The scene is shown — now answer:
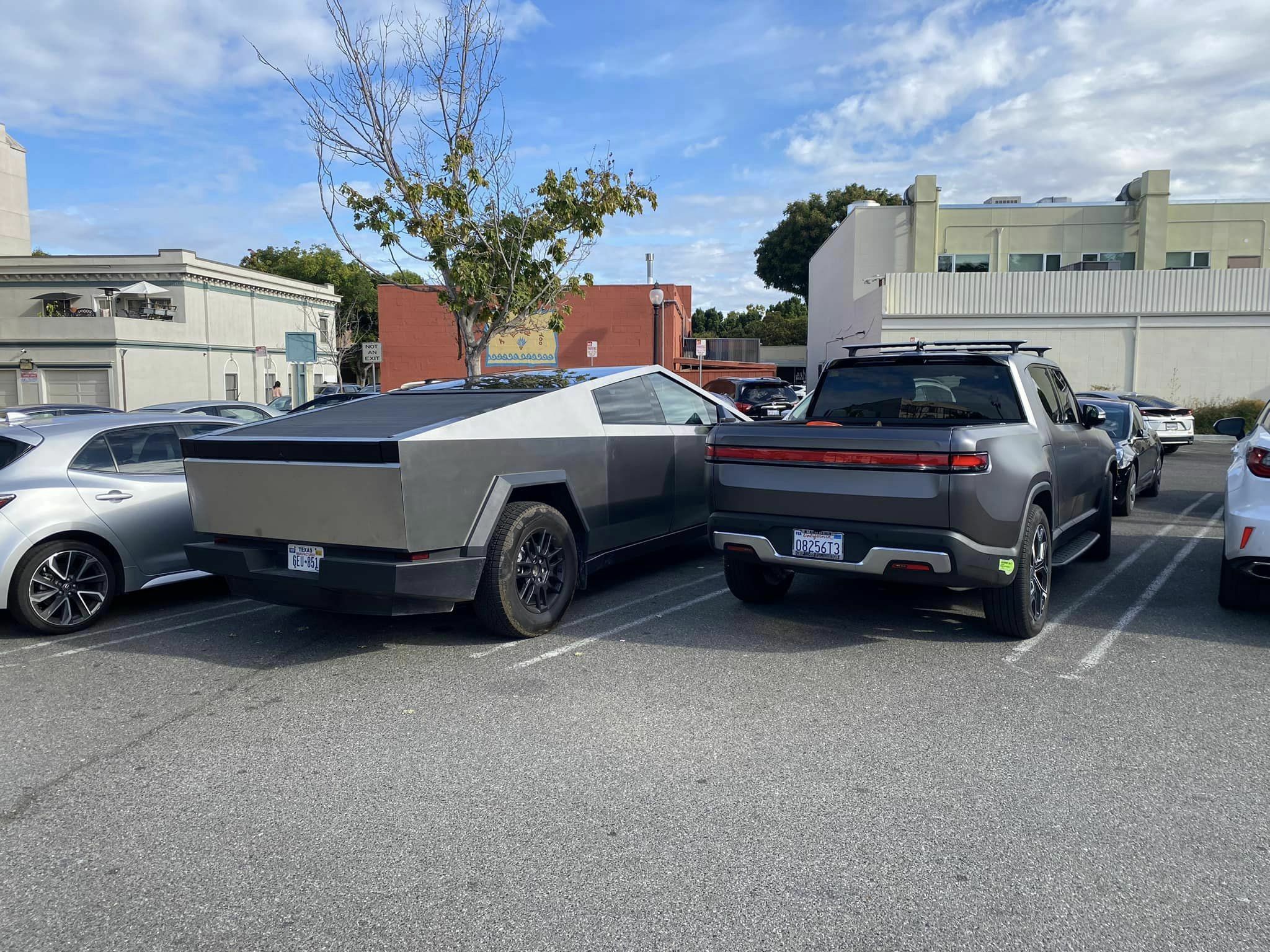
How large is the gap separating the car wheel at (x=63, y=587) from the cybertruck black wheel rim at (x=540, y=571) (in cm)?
302

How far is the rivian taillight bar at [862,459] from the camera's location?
5031mm

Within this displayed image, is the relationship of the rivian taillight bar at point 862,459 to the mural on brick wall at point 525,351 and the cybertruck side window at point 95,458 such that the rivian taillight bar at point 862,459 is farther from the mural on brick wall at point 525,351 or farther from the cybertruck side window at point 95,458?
the mural on brick wall at point 525,351

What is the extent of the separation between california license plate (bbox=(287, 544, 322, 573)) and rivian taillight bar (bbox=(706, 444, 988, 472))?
247 cm

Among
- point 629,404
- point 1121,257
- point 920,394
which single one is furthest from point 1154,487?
point 1121,257

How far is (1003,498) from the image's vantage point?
17.0 ft

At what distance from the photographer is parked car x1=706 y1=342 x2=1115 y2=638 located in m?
5.09

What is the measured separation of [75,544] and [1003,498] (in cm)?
595

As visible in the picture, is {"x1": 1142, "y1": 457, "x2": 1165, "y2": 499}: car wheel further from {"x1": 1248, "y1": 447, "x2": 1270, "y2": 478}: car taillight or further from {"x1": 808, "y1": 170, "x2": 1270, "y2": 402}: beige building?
{"x1": 808, "y1": 170, "x2": 1270, "y2": 402}: beige building

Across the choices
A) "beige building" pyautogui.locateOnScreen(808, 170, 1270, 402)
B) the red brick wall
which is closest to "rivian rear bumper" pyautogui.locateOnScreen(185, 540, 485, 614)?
"beige building" pyautogui.locateOnScreen(808, 170, 1270, 402)

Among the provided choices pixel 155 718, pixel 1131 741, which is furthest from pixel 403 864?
pixel 1131 741

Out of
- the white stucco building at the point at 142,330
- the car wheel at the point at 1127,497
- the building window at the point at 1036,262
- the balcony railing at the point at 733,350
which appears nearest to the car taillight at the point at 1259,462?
the car wheel at the point at 1127,497

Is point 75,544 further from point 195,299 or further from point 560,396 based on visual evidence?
point 195,299

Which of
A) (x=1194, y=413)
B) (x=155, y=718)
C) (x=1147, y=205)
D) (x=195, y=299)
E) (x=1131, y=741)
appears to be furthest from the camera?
(x=195, y=299)

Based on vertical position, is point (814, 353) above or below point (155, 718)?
above
